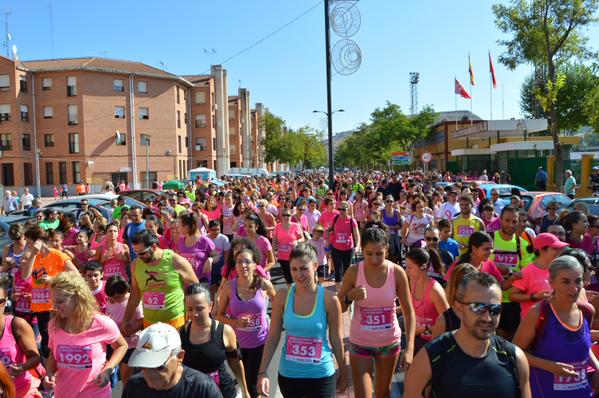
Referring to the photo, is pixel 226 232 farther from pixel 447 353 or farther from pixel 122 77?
pixel 122 77

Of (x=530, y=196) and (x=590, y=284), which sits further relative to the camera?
(x=530, y=196)

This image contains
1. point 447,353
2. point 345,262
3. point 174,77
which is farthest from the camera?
point 174,77

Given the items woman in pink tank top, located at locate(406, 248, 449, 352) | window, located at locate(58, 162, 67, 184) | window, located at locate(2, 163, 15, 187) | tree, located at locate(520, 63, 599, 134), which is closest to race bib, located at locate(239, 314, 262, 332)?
woman in pink tank top, located at locate(406, 248, 449, 352)

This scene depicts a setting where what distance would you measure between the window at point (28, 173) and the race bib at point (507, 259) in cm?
4898

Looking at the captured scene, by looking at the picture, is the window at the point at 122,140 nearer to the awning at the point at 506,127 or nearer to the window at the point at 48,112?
the window at the point at 48,112

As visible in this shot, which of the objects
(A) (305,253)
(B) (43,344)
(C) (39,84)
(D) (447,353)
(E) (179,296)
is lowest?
(B) (43,344)

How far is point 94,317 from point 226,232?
308 inches

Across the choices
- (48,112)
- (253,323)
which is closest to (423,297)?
(253,323)

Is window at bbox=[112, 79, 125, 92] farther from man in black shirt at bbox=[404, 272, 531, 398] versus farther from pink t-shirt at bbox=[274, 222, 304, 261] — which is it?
man in black shirt at bbox=[404, 272, 531, 398]

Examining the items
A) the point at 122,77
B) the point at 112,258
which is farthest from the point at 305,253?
the point at 122,77

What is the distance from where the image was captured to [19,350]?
12.7 feet

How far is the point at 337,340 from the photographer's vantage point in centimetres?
371

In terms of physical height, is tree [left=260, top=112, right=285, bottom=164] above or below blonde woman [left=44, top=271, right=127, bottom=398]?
Result: above

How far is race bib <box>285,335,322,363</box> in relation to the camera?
12.0ft
